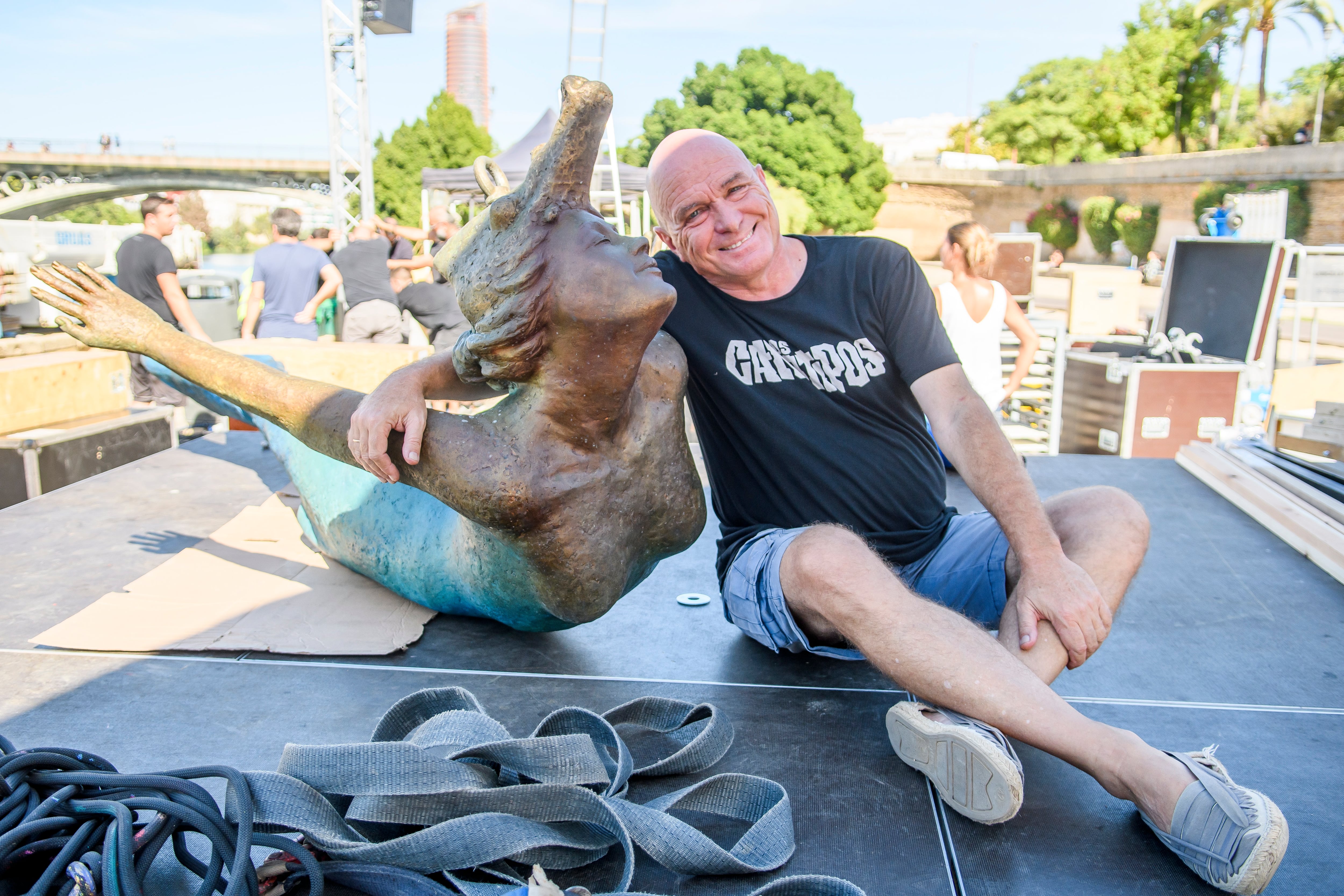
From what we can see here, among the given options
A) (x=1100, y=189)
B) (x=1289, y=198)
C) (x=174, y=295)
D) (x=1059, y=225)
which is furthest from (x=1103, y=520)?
(x=1059, y=225)

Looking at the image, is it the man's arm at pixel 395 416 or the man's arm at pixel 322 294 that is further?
the man's arm at pixel 322 294

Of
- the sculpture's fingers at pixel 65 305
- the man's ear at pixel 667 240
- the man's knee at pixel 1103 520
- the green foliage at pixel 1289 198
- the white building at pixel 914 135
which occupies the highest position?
the white building at pixel 914 135

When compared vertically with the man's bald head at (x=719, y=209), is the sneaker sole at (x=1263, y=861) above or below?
below

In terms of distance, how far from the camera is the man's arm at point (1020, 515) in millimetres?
1551

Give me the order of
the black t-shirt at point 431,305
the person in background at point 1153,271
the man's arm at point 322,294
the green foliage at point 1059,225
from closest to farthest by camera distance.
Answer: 1. the man's arm at point 322,294
2. the black t-shirt at point 431,305
3. the person in background at point 1153,271
4. the green foliage at point 1059,225

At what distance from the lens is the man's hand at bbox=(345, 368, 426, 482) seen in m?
1.60

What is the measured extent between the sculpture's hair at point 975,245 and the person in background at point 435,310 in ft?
10.3

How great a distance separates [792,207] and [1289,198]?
11.1 metres

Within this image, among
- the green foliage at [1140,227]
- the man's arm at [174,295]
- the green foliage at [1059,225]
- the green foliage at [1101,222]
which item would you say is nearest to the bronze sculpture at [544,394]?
the man's arm at [174,295]

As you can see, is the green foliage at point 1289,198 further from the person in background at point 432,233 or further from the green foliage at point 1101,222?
the person in background at point 432,233

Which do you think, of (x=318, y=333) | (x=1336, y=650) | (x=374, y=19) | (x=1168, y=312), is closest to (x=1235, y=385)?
(x=1168, y=312)

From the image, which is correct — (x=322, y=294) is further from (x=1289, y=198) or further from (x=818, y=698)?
(x=1289, y=198)

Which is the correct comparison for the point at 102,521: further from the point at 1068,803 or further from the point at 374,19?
the point at 374,19

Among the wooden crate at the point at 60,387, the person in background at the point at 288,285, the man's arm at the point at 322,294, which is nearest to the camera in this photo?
the wooden crate at the point at 60,387
